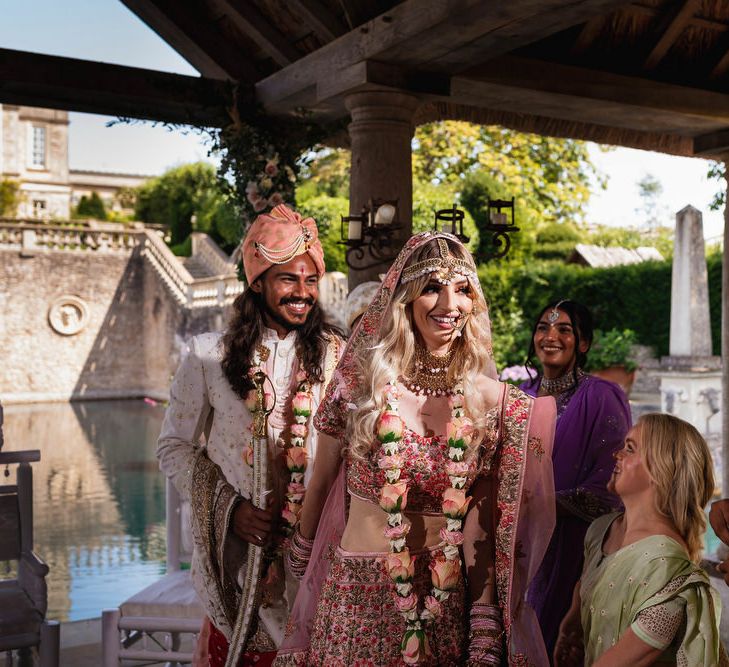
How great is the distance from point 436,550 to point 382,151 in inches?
121

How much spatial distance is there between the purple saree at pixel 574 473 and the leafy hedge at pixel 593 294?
12.7 meters

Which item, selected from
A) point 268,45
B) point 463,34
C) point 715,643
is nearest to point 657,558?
point 715,643

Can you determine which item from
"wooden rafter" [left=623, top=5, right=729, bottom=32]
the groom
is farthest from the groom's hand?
"wooden rafter" [left=623, top=5, right=729, bottom=32]

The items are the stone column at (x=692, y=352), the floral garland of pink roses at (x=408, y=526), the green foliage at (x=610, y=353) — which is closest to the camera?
the floral garland of pink roses at (x=408, y=526)

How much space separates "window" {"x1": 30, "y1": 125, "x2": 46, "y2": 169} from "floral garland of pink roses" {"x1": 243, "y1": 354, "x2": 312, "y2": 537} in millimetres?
40925

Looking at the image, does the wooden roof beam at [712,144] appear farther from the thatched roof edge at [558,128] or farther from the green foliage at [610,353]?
the green foliage at [610,353]

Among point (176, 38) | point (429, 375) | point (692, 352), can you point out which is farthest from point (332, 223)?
point (429, 375)

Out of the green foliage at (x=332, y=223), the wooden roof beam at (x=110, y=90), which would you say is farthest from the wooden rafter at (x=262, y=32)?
the green foliage at (x=332, y=223)

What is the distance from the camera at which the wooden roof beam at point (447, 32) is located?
3721mm

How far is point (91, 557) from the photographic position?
8.11 metres

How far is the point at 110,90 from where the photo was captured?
532 centimetres

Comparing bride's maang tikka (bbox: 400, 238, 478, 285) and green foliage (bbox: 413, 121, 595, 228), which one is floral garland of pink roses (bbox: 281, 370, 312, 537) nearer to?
bride's maang tikka (bbox: 400, 238, 478, 285)

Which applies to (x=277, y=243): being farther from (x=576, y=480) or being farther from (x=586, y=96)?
(x=586, y=96)

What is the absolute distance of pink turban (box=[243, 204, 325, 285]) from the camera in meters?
2.61
